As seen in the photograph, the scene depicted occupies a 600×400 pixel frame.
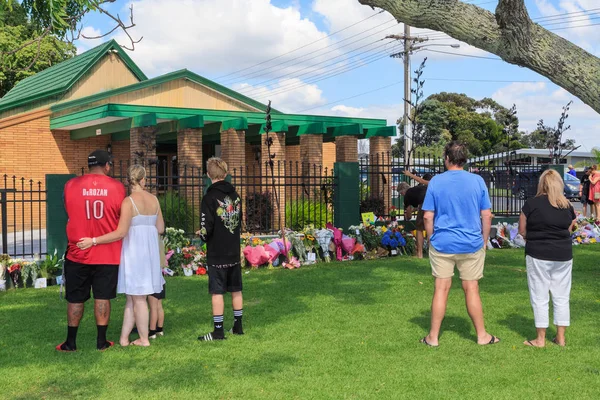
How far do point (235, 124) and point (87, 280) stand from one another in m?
12.2

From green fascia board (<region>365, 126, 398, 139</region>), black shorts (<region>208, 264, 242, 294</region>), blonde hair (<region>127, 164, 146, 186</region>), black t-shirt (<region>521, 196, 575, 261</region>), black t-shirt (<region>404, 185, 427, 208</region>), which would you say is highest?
green fascia board (<region>365, 126, 398, 139</region>)

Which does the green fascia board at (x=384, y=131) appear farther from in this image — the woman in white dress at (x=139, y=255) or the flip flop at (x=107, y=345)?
the flip flop at (x=107, y=345)

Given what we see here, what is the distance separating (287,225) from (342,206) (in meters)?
2.57

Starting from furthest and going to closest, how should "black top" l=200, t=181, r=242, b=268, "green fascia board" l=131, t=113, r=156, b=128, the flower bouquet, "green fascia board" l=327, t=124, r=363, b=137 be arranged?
"green fascia board" l=327, t=124, r=363, b=137, "green fascia board" l=131, t=113, r=156, b=128, the flower bouquet, "black top" l=200, t=181, r=242, b=268

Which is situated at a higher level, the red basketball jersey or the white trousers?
the red basketball jersey

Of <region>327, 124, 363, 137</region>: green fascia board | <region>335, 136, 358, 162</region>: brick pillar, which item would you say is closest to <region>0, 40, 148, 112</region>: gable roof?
<region>327, 124, 363, 137</region>: green fascia board

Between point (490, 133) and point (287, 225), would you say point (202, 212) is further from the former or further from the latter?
point (490, 133)

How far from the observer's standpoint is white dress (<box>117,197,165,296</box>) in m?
5.61

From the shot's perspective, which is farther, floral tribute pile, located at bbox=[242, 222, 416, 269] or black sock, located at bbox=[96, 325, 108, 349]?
floral tribute pile, located at bbox=[242, 222, 416, 269]

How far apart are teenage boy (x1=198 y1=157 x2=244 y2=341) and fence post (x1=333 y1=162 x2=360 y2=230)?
689 cm

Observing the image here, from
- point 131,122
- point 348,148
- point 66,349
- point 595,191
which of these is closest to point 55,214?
point 66,349

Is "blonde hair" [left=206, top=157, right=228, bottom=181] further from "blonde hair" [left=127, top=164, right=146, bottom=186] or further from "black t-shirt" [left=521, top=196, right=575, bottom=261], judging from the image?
"black t-shirt" [left=521, top=196, right=575, bottom=261]

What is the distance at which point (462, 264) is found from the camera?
5.64m

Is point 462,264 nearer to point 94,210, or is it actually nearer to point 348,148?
point 94,210
